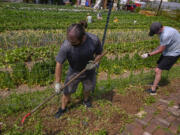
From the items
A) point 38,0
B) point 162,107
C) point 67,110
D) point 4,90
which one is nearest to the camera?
point 67,110

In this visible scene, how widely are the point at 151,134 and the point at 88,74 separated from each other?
1489 mm

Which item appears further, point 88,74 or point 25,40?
point 25,40

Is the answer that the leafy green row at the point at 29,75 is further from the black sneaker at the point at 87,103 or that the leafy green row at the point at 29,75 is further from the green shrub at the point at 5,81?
the black sneaker at the point at 87,103

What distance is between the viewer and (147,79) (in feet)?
15.4

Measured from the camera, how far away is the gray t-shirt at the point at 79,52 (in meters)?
2.47

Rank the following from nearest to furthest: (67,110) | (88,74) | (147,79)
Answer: (88,74) → (67,110) → (147,79)

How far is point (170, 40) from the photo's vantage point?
343 centimetres

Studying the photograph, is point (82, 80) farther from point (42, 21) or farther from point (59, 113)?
Answer: point (42, 21)

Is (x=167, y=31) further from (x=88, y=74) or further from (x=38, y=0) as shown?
(x=38, y=0)

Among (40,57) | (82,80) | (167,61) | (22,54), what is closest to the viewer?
(82,80)

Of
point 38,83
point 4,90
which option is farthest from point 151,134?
point 4,90

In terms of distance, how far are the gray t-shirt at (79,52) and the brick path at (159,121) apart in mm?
1409

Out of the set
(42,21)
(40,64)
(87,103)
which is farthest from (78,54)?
(42,21)

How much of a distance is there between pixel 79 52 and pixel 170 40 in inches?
82.0
